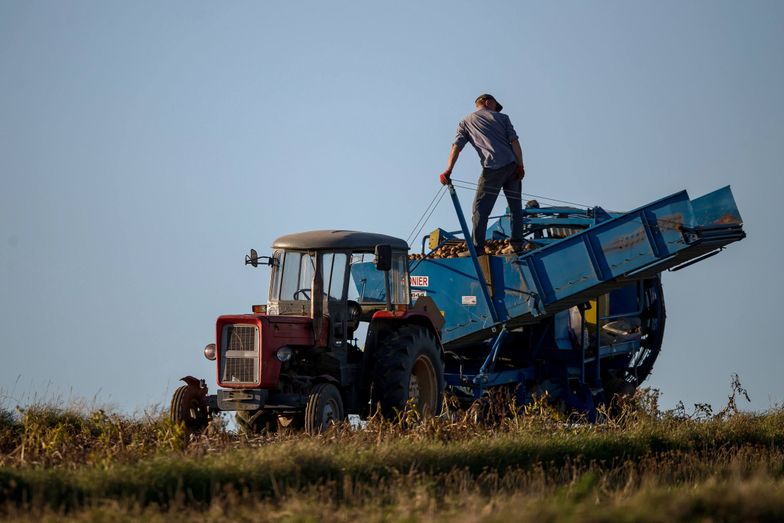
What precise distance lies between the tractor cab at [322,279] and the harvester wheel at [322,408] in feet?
2.58

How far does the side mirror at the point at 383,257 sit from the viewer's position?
1302 centimetres

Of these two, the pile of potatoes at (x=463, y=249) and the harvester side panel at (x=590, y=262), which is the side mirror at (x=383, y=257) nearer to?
the harvester side panel at (x=590, y=262)

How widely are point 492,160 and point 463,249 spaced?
1.63 meters

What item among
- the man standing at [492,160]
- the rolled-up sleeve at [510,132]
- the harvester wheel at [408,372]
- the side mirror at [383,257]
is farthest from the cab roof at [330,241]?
the rolled-up sleeve at [510,132]

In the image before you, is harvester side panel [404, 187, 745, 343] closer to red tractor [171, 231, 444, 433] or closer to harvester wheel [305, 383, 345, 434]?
red tractor [171, 231, 444, 433]

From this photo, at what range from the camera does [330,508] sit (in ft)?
26.4

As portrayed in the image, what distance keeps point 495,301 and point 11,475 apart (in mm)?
8556

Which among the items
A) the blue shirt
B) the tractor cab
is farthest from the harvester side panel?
the tractor cab

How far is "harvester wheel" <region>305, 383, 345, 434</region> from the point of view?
12273 mm

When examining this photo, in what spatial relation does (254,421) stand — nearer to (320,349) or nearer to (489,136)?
(320,349)

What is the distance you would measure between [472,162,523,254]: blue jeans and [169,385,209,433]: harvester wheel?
4.84 m

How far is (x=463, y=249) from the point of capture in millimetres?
17141

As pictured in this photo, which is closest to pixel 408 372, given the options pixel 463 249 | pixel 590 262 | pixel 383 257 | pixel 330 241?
pixel 383 257

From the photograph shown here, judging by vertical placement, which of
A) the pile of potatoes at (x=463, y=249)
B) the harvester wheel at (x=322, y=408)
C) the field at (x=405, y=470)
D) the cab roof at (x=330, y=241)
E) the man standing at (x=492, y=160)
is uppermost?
the man standing at (x=492, y=160)
